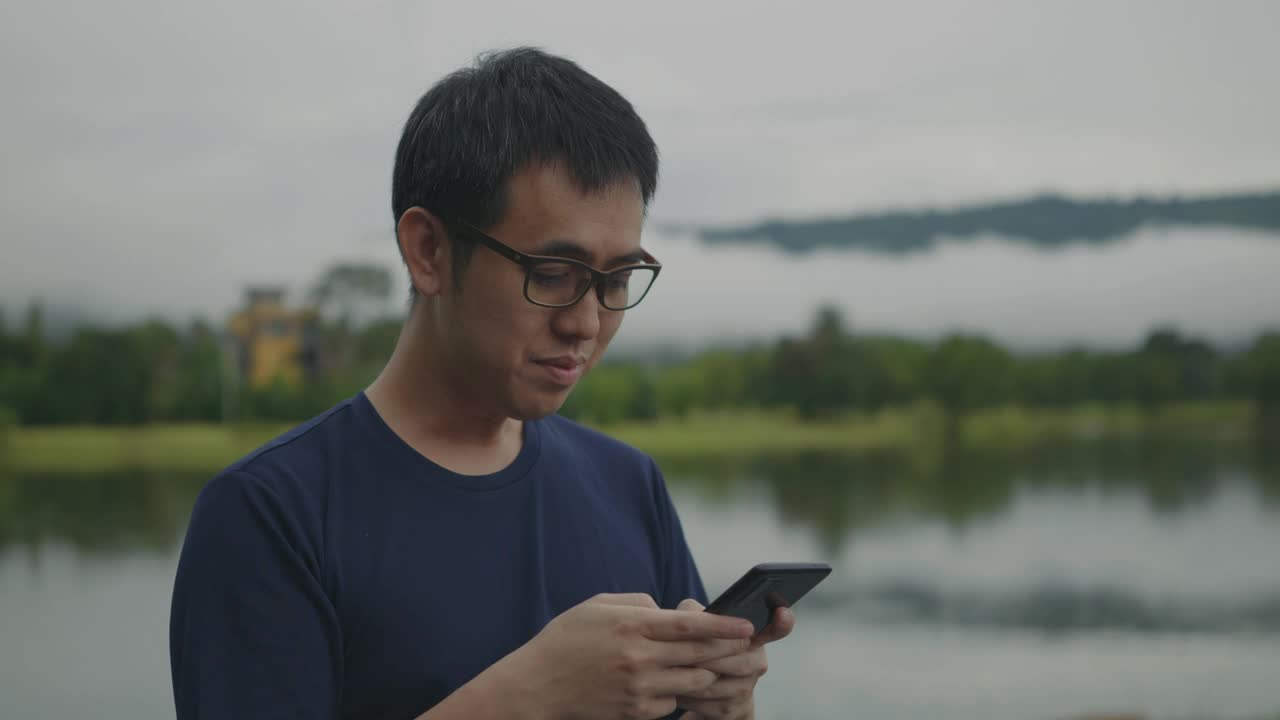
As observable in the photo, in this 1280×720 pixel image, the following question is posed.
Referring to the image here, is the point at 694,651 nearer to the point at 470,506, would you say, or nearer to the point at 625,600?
the point at 625,600

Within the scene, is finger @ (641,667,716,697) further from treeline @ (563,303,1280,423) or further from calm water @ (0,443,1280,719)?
treeline @ (563,303,1280,423)

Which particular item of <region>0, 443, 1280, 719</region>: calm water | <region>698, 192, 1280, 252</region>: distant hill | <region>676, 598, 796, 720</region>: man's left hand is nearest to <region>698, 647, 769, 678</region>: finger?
<region>676, 598, 796, 720</region>: man's left hand

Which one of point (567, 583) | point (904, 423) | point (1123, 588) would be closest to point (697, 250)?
point (904, 423)

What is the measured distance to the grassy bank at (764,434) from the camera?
336 cm

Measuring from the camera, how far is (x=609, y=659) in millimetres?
733

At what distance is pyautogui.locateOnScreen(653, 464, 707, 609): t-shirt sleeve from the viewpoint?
3.26ft

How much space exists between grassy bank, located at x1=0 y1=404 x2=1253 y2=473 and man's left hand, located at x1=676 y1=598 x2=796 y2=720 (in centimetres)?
262

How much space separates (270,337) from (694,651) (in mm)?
2894

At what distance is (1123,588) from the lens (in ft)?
11.6

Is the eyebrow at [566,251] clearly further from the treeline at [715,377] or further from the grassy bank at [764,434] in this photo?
the grassy bank at [764,434]

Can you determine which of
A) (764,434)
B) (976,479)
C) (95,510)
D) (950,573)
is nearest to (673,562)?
(764,434)

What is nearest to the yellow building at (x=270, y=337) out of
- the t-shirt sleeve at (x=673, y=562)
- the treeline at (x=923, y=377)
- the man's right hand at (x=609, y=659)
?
the treeline at (x=923, y=377)

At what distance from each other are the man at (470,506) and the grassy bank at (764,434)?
258cm

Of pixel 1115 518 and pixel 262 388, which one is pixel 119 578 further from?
pixel 1115 518
